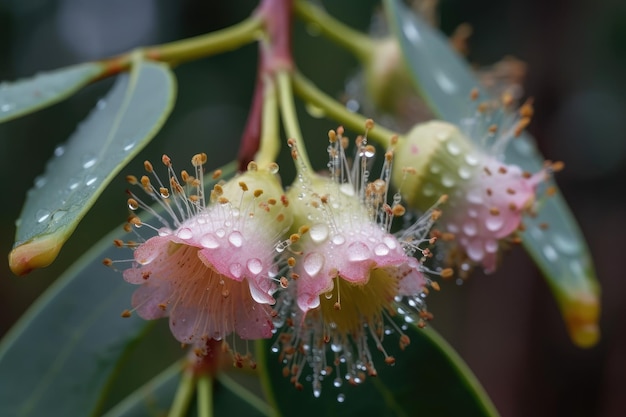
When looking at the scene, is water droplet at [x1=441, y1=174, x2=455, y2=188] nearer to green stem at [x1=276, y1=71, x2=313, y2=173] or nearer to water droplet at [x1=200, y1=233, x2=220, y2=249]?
green stem at [x1=276, y1=71, x2=313, y2=173]

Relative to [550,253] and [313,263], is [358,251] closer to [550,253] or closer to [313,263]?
[313,263]

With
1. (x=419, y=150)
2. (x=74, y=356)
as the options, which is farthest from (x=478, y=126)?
(x=74, y=356)

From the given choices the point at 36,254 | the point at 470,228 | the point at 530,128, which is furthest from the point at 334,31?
the point at 530,128

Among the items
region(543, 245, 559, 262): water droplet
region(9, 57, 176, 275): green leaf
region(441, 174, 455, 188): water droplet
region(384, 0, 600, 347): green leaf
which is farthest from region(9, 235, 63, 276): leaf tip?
region(543, 245, 559, 262): water droplet

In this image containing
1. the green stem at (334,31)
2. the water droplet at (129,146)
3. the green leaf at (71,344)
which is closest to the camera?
the water droplet at (129,146)

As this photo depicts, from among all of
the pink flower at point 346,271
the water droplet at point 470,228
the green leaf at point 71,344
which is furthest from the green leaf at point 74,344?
the water droplet at point 470,228

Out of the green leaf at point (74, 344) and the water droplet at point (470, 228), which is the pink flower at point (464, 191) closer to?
the water droplet at point (470, 228)

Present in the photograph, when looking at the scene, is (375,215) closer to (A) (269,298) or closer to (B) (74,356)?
(A) (269,298)
